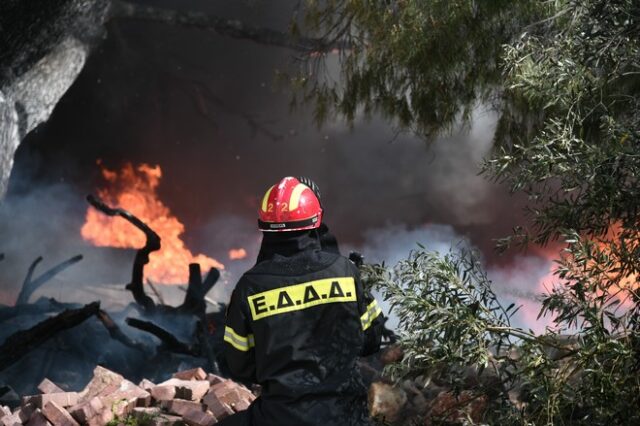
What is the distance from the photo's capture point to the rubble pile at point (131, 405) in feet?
14.5

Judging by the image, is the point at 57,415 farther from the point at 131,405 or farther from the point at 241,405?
the point at 241,405

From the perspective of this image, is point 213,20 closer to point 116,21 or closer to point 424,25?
point 116,21

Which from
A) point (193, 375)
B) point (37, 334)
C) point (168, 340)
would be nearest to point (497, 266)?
point (168, 340)

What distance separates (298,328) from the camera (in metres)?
2.79

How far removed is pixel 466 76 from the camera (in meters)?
5.32

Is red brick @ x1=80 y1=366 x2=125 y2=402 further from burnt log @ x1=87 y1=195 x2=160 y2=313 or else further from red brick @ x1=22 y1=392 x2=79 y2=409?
burnt log @ x1=87 y1=195 x2=160 y2=313

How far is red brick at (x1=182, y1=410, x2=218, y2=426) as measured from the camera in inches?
171

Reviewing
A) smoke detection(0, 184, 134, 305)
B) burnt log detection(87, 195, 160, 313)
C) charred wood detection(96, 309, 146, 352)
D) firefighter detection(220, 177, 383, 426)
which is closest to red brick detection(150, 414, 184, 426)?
firefighter detection(220, 177, 383, 426)

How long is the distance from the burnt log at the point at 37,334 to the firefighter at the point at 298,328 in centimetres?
356

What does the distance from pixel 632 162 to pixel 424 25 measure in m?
2.58

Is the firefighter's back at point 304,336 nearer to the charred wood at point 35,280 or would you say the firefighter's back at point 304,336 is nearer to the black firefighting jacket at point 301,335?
the black firefighting jacket at point 301,335

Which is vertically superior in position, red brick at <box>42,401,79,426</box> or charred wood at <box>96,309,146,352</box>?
charred wood at <box>96,309,146,352</box>

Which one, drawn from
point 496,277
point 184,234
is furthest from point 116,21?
point 496,277

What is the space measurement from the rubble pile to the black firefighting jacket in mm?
1670
